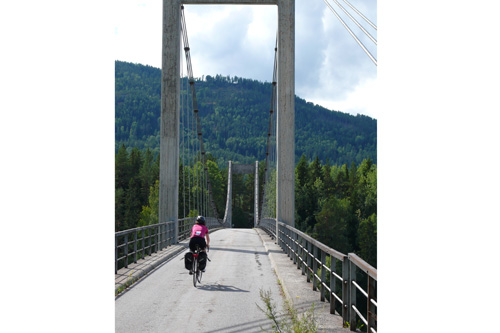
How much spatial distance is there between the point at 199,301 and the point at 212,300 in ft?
0.74

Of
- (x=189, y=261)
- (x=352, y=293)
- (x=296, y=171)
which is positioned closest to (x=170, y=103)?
(x=189, y=261)

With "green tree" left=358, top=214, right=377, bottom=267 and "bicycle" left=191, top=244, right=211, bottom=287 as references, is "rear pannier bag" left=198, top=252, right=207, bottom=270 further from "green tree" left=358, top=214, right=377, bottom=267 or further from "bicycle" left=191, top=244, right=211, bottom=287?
"green tree" left=358, top=214, right=377, bottom=267

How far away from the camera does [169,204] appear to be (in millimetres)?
18719

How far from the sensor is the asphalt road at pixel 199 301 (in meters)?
6.98

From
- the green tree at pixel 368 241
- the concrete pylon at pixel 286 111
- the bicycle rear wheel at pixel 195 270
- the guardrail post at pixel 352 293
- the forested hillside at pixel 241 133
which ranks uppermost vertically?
the forested hillside at pixel 241 133

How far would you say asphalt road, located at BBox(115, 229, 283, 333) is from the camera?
698 cm

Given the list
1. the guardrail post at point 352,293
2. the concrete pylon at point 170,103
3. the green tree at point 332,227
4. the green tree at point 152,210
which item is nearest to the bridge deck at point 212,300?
the guardrail post at point 352,293

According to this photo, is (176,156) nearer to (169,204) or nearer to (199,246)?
(169,204)

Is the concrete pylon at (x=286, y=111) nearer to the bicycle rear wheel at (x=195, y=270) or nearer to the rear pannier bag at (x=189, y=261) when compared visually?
the rear pannier bag at (x=189, y=261)

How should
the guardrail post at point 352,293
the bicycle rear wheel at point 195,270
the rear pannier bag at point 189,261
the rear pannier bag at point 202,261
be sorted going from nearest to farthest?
the guardrail post at point 352,293 → the bicycle rear wheel at point 195,270 → the rear pannier bag at point 189,261 → the rear pannier bag at point 202,261

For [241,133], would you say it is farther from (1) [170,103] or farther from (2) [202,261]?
(2) [202,261]
